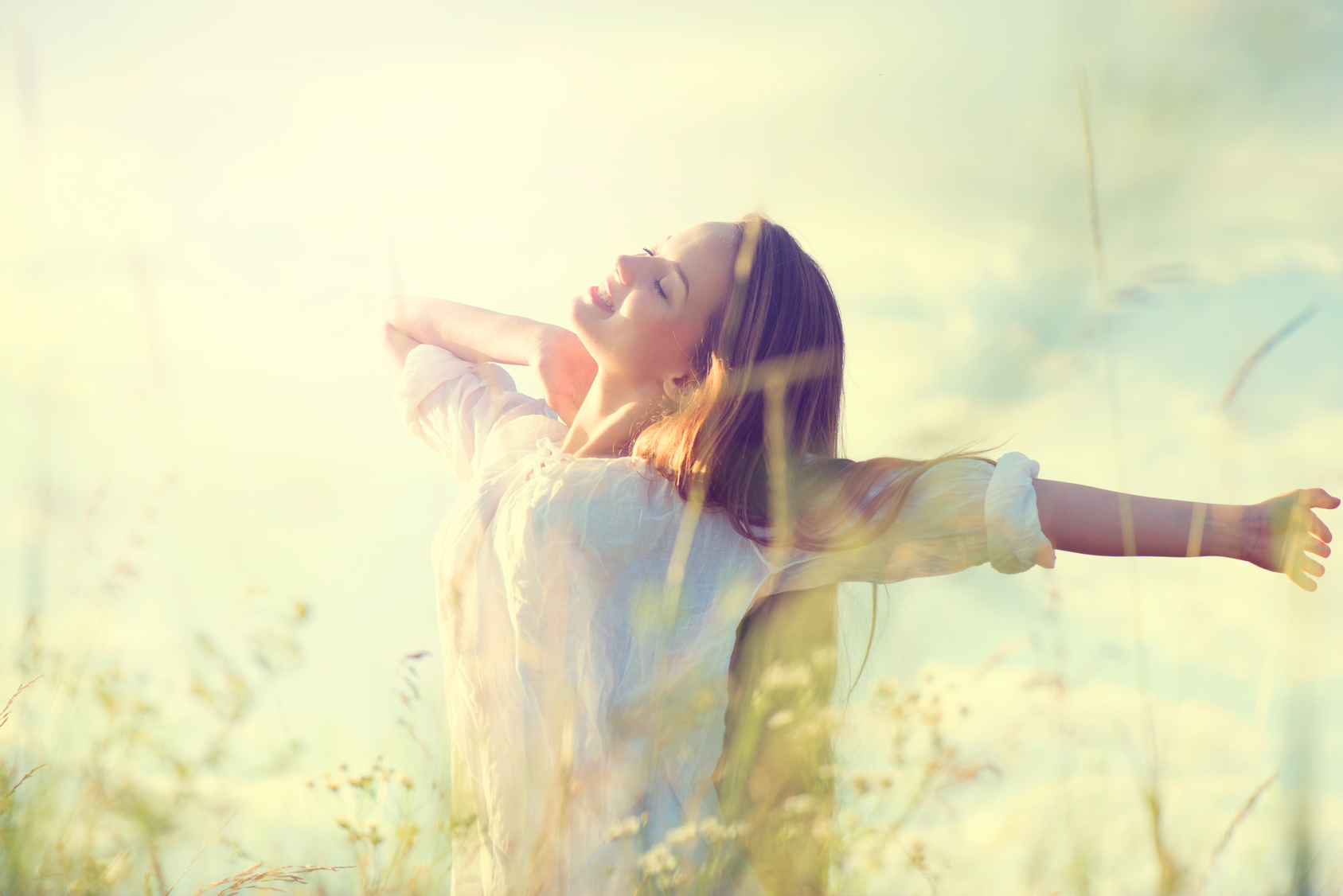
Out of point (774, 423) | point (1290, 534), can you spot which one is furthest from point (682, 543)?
point (1290, 534)

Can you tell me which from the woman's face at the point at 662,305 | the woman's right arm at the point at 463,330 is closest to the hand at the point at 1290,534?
the woman's face at the point at 662,305

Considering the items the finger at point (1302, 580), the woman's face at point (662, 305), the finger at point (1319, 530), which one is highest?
the woman's face at point (662, 305)

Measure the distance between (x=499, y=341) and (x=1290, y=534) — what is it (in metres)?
2.32

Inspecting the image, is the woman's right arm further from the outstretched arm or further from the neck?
the neck

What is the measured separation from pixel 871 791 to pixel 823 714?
0.13 metres

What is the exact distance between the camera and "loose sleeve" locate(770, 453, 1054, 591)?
160cm

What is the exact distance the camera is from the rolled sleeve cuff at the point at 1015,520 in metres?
1.58

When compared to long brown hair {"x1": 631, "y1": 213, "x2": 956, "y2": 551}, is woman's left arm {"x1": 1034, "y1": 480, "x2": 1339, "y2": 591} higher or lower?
lower

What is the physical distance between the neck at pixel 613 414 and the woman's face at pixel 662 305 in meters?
0.04

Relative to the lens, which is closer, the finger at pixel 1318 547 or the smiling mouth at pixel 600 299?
the finger at pixel 1318 547

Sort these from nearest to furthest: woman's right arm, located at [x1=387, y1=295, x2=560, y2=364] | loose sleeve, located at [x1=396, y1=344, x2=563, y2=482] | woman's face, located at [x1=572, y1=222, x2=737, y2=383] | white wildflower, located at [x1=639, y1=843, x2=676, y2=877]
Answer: white wildflower, located at [x1=639, y1=843, x2=676, y2=877] < woman's face, located at [x1=572, y1=222, x2=737, y2=383] < loose sleeve, located at [x1=396, y1=344, x2=563, y2=482] < woman's right arm, located at [x1=387, y1=295, x2=560, y2=364]

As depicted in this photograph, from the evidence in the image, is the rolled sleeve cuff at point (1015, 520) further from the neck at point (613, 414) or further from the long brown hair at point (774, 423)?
the neck at point (613, 414)

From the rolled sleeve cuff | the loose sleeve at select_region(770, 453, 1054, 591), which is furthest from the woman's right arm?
the rolled sleeve cuff

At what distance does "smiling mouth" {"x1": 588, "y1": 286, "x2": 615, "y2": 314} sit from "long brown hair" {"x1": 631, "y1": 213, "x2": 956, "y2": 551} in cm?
26
